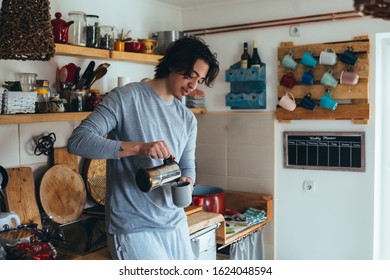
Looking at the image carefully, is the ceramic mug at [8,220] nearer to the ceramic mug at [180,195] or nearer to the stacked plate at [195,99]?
the ceramic mug at [180,195]

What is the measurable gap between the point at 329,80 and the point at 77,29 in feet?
5.08

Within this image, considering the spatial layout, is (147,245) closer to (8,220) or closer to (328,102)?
(8,220)

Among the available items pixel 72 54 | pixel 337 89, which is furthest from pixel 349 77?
pixel 72 54

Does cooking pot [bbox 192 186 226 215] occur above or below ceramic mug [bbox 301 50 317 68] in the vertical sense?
below

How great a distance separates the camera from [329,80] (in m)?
3.03

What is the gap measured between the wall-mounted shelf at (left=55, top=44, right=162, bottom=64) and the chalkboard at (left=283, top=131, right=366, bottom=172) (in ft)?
3.52

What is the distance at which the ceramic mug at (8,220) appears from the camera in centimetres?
209

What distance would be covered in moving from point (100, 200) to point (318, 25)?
1750 millimetres

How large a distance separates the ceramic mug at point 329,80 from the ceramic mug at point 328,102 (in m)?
0.06

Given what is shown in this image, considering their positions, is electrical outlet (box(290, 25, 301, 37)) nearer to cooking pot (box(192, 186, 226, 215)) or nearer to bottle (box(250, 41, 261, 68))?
bottle (box(250, 41, 261, 68))

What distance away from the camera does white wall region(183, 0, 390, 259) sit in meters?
3.02

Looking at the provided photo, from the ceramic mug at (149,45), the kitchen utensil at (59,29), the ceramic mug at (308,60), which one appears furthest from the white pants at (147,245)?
the ceramic mug at (308,60)

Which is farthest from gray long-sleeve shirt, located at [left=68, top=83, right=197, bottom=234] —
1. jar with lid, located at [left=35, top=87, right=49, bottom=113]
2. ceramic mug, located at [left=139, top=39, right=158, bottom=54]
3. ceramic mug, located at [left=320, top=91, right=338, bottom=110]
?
ceramic mug, located at [left=320, top=91, right=338, bottom=110]
